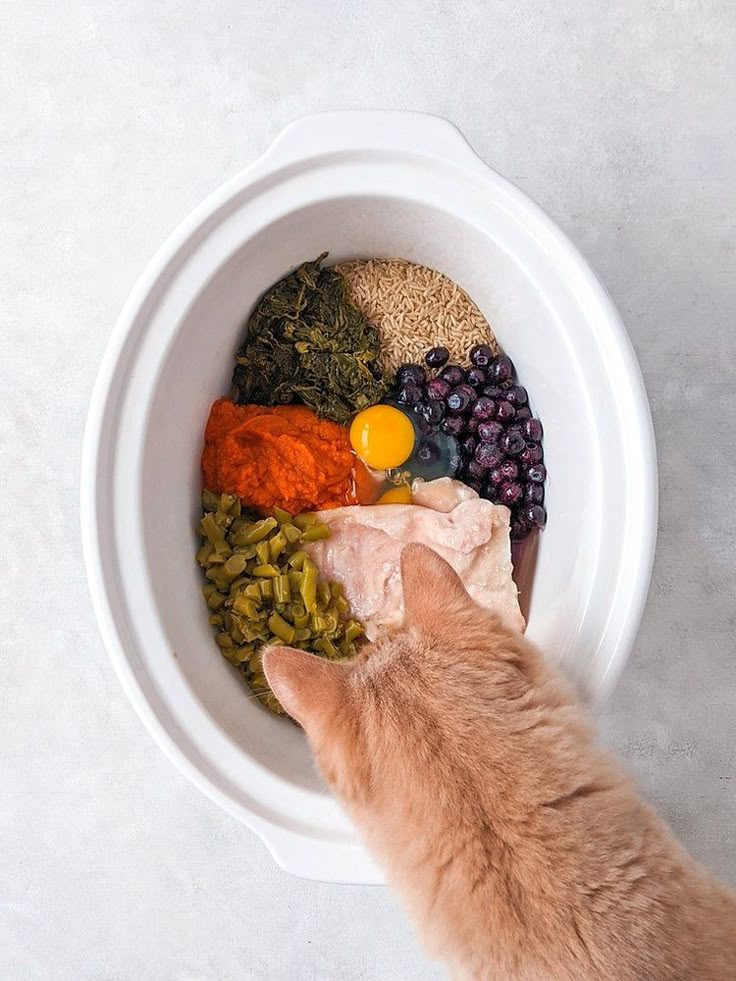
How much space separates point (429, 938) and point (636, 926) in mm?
258

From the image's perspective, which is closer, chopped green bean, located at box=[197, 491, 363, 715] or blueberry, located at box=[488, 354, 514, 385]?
chopped green bean, located at box=[197, 491, 363, 715]

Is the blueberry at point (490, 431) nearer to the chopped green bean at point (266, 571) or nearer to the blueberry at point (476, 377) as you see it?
the blueberry at point (476, 377)

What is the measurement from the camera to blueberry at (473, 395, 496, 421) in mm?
1633

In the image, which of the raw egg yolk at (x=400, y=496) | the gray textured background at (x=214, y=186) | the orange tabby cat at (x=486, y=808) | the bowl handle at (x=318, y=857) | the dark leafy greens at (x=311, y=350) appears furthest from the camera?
the gray textured background at (x=214, y=186)

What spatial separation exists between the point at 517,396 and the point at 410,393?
21 centimetres

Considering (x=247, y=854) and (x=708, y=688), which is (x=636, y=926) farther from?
(x=247, y=854)

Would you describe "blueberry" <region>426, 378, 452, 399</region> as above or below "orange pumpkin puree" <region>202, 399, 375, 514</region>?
above

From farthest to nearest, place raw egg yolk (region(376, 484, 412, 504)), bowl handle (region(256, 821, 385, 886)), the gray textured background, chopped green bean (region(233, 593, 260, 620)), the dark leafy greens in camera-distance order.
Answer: the gray textured background → raw egg yolk (region(376, 484, 412, 504)) → the dark leafy greens → chopped green bean (region(233, 593, 260, 620)) → bowl handle (region(256, 821, 385, 886))

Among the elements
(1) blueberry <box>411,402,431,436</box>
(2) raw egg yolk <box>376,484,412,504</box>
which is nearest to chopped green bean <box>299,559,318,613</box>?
(2) raw egg yolk <box>376,484,412,504</box>

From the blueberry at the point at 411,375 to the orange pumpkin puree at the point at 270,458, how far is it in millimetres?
186

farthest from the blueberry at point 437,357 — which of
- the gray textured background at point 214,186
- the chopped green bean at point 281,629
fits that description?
the chopped green bean at point 281,629

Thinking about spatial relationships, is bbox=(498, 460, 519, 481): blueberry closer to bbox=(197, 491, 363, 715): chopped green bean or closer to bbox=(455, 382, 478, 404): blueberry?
bbox=(455, 382, 478, 404): blueberry

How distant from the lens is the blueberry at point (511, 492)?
1.63 m

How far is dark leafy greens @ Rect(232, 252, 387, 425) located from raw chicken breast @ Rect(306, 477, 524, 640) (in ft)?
0.73
